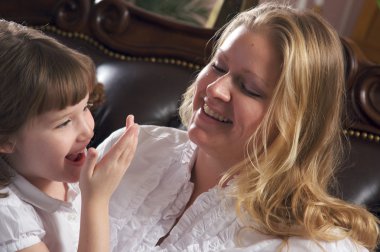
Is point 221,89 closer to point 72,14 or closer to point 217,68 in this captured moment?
point 217,68

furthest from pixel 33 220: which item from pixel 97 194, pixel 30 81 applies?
pixel 30 81

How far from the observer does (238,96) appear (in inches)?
46.5

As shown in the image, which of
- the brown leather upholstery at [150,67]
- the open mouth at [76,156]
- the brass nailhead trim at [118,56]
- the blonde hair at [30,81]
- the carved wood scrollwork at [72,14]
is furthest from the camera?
the carved wood scrollwork at [72,14]

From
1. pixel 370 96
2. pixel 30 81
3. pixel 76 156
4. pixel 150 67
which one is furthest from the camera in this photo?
pixel 150 67

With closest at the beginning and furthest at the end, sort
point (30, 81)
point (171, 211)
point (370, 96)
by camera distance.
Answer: point (30, 81)
point (171, 211)
point (370, 96)

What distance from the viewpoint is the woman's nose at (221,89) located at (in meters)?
1.17

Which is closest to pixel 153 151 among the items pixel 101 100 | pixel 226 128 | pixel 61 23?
pixel 226 128

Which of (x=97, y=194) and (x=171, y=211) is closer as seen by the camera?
(x=97, y=194)

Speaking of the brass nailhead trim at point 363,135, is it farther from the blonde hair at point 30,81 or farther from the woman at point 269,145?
the blonde hair at point 30,81

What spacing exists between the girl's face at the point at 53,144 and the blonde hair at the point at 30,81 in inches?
0.8

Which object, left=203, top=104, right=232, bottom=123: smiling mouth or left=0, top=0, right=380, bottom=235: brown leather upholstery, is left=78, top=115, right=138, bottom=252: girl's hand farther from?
left=0, top=0, right=380, bottom=235: brown leather upholstery

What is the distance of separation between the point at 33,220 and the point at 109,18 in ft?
3.44

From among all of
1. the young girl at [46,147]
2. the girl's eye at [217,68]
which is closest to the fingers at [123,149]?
the young girl at [46,147]

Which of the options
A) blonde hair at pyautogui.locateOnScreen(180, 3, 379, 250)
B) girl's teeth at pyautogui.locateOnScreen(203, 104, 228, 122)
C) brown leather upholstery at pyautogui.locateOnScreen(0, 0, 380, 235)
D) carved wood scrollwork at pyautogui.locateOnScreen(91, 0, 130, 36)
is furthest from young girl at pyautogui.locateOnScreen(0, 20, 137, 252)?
carved wood scrollwork at pyautogui.locateOnScreen(91, 0, 130, 36)
